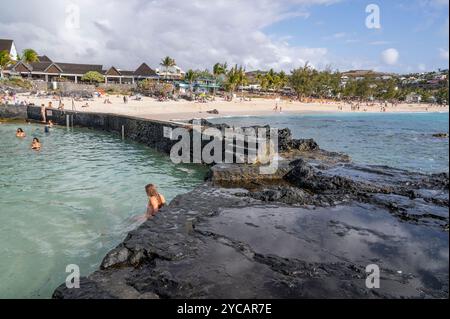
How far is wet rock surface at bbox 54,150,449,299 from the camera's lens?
4887 millimetres

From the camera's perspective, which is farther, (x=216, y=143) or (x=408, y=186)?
(x=216, y=143)

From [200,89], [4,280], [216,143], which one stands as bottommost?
[4,280]

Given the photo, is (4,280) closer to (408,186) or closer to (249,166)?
(249,166)

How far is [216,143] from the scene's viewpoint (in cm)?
1587

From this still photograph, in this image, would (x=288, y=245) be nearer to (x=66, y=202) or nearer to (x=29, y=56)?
(x=66, y=202)

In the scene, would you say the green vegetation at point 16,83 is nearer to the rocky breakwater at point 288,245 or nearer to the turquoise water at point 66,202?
the turquoise water at point 66,202

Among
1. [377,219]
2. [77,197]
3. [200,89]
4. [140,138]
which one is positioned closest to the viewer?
[377,219]

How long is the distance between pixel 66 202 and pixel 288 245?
796 centimetres

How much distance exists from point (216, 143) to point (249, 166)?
3.98 metres

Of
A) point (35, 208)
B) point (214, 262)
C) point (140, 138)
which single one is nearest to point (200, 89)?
point (140, 138)

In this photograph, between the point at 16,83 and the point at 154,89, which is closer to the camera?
the point at 16,83

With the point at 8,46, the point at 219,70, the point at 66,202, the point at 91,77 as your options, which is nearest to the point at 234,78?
the point at 219,70

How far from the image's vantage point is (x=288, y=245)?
21.1ft

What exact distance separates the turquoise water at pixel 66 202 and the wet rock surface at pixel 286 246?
1962mm
